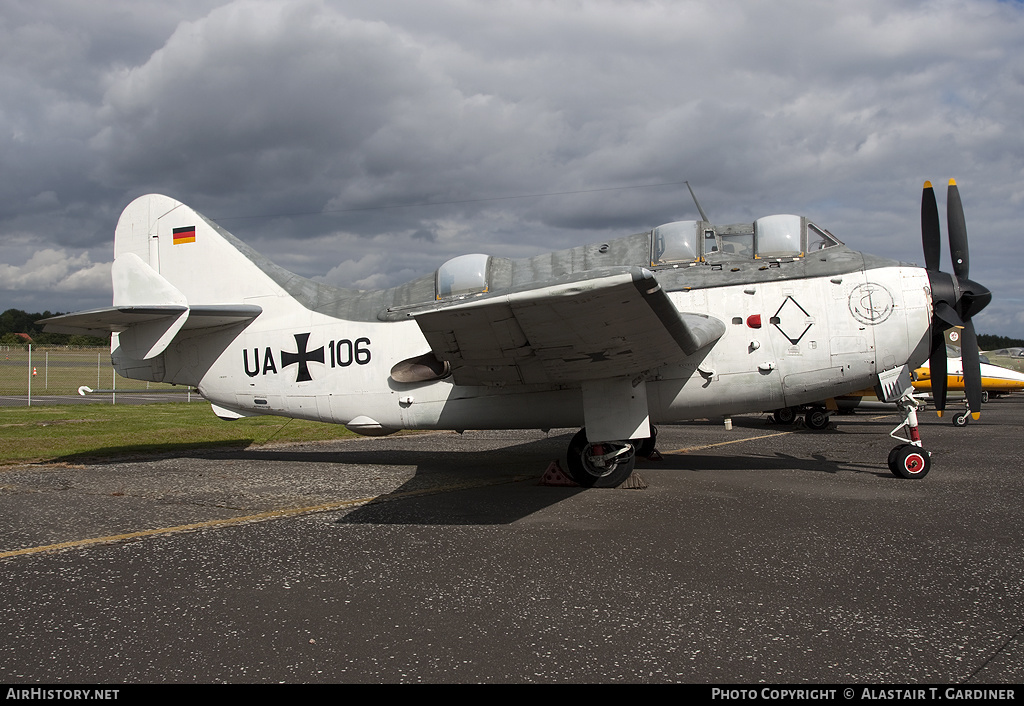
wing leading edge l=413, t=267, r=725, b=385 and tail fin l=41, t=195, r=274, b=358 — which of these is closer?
wing leading edge l=413, t=267, r=725, b=385

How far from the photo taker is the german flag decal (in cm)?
979

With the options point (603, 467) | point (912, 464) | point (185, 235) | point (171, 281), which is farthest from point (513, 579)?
point (185, 235)

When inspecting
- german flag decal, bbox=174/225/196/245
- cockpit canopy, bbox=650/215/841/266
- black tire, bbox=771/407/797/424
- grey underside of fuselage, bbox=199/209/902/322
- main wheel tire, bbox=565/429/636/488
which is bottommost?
black tire, bbox=771/407/797/424

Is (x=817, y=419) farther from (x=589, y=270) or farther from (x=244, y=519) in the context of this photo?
(x=244, y=519)

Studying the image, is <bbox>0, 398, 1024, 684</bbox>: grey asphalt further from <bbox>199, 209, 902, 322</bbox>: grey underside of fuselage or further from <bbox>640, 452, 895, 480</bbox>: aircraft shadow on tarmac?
<bbox>199, 209, 902, 322</bbox>: grey underside of fuselage

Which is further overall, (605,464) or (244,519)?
(605,464)

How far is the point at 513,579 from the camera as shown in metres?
4.35

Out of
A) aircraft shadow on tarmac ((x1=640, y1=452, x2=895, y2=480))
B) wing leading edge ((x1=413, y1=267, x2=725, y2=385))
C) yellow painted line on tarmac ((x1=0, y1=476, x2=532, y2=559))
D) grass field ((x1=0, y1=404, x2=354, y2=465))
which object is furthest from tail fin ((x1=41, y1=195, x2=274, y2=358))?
aircraft shadow on tarmac ((x1=640, y1=452, x2=895, y2=480))

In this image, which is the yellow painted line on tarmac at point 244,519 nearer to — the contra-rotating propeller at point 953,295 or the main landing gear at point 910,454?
the main landing gear at point 910,454

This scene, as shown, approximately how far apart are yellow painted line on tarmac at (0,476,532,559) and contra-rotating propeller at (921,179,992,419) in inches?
229

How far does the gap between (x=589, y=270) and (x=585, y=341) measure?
5.57 ft

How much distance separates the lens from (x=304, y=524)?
6020mm

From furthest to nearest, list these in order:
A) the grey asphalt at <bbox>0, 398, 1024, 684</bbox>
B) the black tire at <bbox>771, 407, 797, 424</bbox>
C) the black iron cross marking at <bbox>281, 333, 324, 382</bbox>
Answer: the black tire at <bbox>771, 407, 797, 424</bbox>, the black iron cross marking at <bbox>281, 333, 324, 382</bbox>, the grey asphalt at <bbox>0, 398, 1024, 684</bbox>

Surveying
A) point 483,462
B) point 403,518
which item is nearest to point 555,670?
point 403,518
